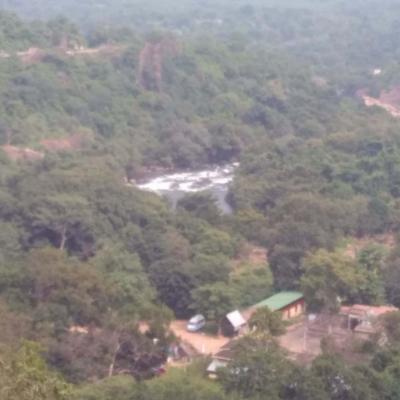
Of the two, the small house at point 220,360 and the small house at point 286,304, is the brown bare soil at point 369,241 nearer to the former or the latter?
the small house at point 286,304

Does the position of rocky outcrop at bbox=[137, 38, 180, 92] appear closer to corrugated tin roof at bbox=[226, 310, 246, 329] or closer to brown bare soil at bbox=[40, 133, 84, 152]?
brown bare soil at bbox=[40, 133, 84, 152]

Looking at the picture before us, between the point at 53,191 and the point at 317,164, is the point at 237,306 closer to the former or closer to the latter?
the point at 53,191

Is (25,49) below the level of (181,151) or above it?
above

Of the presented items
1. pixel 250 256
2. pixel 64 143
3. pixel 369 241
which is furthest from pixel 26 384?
pixel 64 143

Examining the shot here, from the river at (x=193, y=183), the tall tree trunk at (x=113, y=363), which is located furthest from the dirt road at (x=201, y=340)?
the river at (x=193, y=183)

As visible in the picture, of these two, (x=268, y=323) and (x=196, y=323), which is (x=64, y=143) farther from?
(x=268, y=323)

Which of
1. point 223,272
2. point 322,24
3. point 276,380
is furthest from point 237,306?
point 322,24

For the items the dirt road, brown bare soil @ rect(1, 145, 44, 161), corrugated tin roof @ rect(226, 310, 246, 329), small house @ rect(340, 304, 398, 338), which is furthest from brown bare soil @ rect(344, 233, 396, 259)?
brown bare soil @ rect(1, 145, 44, 161)
